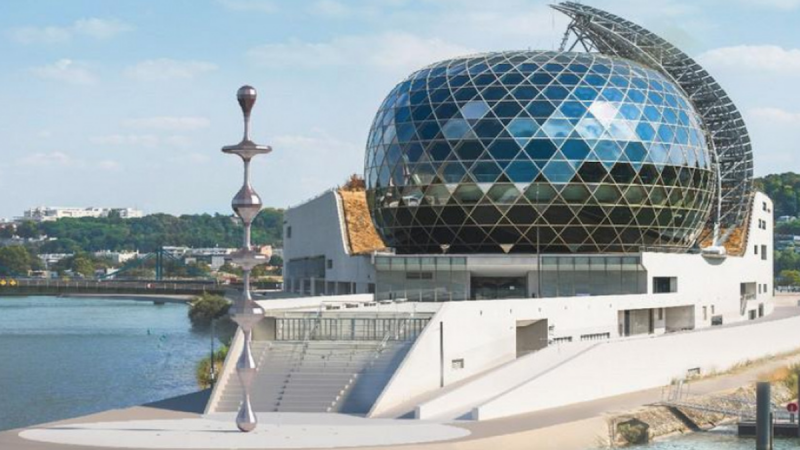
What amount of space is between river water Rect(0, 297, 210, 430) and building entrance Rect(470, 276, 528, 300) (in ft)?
49.4

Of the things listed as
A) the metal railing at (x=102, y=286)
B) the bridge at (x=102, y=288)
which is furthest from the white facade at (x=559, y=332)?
the metal railing at (x=102, y=286)

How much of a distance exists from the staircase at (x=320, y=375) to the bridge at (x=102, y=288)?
105m

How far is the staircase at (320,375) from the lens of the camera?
44688mm

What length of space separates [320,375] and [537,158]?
909 inches

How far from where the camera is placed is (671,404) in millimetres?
49344

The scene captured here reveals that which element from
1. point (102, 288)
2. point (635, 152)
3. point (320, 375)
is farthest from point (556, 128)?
point (102, 288)

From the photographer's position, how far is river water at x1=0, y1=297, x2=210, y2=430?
61700 mm

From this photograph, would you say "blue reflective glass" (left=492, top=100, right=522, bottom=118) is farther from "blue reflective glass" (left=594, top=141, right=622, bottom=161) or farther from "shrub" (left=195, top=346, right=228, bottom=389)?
"shrub" (left=195, top=346, right=228, bottom=389)

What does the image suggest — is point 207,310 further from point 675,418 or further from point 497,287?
point 675,418

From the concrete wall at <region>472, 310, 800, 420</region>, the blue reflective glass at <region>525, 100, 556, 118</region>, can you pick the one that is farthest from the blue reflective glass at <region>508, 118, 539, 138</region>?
the concrete wall at <region>472, 310, 800, 420</region>

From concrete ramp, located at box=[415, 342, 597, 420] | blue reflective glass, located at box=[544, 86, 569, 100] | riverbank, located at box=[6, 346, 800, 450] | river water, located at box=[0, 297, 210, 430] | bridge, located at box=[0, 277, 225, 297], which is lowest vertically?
river water, located at box=[0, 297, 210, 430]

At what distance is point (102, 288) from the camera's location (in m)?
155

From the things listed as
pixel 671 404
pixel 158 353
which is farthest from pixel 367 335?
pixel 158 353

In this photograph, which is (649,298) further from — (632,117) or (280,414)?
(280,414)
